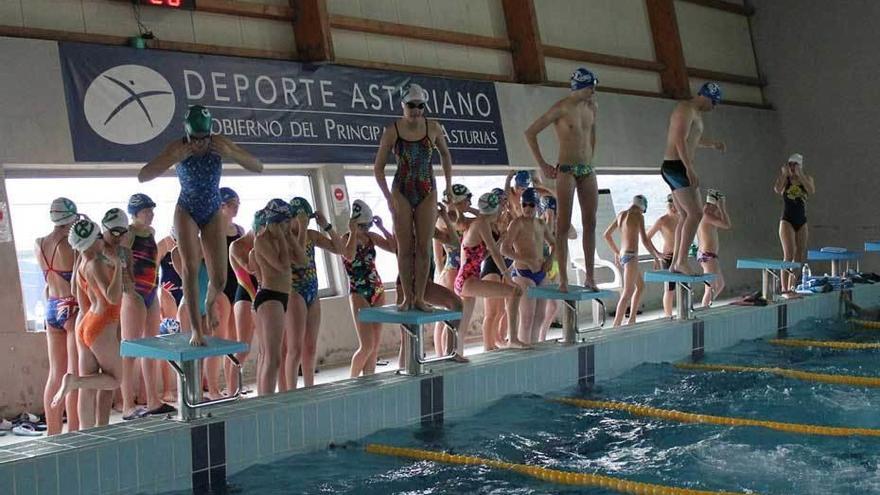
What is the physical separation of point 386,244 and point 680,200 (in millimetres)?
2714

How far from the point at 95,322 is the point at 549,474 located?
2911 mm

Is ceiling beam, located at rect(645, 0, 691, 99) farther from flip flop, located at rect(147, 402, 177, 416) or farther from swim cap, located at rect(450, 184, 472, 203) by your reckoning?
flip flop, located at rect(147, 402, 177, 416)

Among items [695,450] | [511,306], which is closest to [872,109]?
[511,306]

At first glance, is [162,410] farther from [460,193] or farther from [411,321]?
[460,193]

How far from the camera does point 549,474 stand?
5.49m

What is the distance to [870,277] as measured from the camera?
13.8 m

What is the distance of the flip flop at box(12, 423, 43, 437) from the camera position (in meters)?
7.45

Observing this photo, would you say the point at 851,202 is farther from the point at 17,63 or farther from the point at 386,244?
the point at 17,63

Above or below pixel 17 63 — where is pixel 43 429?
below

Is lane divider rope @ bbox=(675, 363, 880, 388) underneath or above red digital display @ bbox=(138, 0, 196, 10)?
underneath

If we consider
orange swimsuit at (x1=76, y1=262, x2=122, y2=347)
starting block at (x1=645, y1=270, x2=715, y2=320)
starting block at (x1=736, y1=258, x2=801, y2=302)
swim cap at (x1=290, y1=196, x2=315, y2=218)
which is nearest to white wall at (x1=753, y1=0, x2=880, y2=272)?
starting block at (x1=736, y1=258, x2=801, y2=302)

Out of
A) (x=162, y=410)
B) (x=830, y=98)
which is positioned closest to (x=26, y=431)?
(x=162, y=410)

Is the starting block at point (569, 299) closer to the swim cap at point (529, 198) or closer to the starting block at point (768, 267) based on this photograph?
the swim cap at point (529, 198)

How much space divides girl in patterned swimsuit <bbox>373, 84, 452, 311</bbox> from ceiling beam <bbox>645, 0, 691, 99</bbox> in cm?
1036
